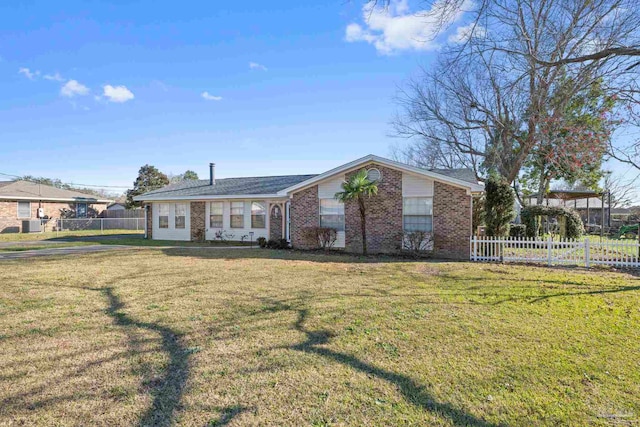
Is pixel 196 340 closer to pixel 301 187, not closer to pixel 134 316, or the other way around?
pixel 134 316

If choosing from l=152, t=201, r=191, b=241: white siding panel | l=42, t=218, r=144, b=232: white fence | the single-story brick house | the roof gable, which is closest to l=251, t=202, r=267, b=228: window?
the single-story brick house

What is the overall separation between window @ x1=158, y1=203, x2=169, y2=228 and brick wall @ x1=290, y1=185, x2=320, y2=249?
28.6 ft

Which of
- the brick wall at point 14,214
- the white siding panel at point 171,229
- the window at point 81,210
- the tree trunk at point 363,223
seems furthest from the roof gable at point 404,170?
the window at point 81,210

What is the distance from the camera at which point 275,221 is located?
1705cm

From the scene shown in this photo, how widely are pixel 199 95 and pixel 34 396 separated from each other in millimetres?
16942

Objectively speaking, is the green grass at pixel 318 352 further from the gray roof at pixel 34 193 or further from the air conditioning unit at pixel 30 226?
the gray roof at pixel 34 193

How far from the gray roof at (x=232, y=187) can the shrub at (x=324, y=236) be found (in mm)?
3746

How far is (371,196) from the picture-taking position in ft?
44.6

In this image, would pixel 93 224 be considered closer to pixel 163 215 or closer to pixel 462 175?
pixel 163 215

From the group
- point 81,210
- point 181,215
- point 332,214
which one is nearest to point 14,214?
point 81,210

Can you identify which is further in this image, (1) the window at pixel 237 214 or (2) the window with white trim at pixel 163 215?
(2) the window with white trim at pixel 163 215

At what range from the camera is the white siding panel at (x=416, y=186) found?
12852mm

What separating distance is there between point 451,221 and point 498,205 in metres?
1.98

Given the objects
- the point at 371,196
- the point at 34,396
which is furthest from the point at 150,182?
the point at 34,396
